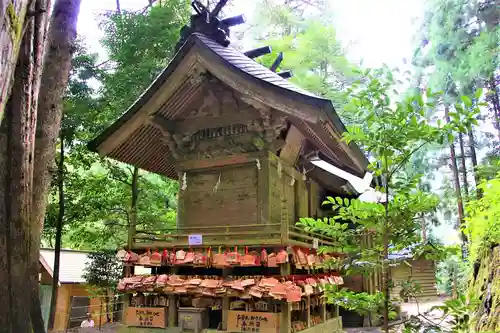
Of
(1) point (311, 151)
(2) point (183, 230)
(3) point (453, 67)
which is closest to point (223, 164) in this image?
(2) point (183, 230)

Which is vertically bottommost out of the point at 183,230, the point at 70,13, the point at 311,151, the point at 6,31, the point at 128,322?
the point at 128,322

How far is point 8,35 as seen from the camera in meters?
2.03

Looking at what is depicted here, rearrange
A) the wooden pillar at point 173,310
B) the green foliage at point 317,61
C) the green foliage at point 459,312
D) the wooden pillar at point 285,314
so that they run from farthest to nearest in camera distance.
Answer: the green foliage at point 317,61, the wooden pillar at point 173,310, the wooden pillar at point 285,314, the green foliage at point 459,312

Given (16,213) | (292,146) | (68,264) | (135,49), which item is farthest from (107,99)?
(68,264)

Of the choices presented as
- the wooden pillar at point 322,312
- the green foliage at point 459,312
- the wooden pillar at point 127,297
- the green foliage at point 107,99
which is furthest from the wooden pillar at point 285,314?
the green foliage at point 107,99

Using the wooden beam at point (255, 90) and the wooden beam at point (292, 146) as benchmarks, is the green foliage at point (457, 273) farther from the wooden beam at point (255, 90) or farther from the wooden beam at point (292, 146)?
the wooden beam at point (292, 146)

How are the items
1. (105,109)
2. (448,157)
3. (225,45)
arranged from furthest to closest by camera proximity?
(448,157) → (105,109) → (225,45)

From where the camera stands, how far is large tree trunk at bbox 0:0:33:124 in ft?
6.47

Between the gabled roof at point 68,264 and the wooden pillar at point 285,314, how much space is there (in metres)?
11.4

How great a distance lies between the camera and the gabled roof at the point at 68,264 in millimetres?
16438

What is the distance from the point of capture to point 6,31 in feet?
6.59

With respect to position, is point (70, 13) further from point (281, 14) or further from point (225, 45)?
point (281, 14)

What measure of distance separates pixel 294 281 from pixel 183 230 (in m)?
2.84

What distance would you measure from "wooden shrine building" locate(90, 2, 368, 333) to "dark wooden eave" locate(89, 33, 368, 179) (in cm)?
2
